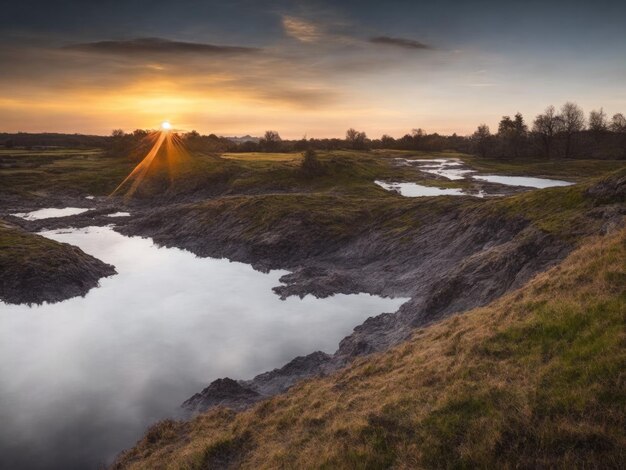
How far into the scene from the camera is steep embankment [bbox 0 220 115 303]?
45031mm

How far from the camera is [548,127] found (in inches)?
5778

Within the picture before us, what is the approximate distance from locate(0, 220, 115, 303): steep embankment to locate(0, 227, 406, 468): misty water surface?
5.76 ft

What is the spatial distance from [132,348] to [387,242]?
1267 inches

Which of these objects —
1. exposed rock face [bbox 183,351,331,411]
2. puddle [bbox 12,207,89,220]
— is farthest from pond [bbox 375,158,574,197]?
puddle [bbox 12,207,89,220]

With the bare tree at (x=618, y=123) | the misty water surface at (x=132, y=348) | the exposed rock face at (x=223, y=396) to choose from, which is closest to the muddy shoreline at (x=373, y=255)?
the exposed rock face at (x=223, y=396)

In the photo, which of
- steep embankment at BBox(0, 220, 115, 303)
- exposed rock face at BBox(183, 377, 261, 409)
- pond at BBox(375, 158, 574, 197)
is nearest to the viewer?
exposed rock face at BBox(183, 377, 261, 409)

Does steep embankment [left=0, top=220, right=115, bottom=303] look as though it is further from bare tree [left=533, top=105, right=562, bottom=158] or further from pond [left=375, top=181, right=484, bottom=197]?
bare tree [left=533, top=105, right=562, bottom=158]

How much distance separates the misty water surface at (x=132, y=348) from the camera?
1025 inches

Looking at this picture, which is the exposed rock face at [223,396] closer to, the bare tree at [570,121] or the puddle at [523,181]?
the puddle at [523,181]

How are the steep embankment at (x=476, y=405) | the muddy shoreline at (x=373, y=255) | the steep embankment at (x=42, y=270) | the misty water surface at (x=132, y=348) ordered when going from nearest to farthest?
1. the steep embankment at (x=476, y=405)
2. the misty water surface at (x=132, y=348)
3. the muddy shoreline at (x=373, y=255)
4. the steep embankment at (x=42, y=270)

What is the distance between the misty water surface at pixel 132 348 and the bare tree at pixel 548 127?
12753 centimetres

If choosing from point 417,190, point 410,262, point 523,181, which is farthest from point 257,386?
point 523,181

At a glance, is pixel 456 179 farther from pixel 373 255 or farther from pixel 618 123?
pixel 618 123

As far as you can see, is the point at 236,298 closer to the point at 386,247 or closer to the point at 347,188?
the point at 386,247
